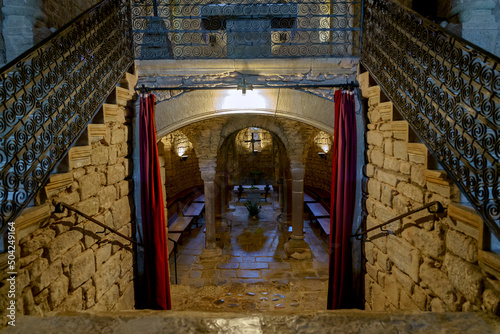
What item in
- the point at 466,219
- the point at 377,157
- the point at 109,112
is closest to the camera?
the point at 466,219

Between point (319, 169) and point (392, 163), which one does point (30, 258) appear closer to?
point (392, 163)

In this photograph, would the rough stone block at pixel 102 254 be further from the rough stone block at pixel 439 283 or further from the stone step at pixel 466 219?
the stone step at pixel 466 219

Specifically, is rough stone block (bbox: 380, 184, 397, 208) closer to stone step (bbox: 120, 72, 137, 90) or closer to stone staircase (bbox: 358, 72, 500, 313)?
stone staircase (bbox: 358, 72, 500, 313)

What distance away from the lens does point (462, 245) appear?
2281 millimetres

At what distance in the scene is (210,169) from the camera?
307 inches

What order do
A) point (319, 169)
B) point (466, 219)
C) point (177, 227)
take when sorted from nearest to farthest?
1. point (466, 219)
2. point (177, 227)
3. point (319, 169)

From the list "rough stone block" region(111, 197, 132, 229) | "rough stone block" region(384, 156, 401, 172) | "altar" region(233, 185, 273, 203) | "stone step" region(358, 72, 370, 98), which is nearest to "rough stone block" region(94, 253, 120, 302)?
"rough stone block" region(111, 197, 132, 229)

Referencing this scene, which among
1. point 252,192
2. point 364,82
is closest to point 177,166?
point 252,192

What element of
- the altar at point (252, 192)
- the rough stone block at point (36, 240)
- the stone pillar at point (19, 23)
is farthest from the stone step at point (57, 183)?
the altar at point (252, 192)

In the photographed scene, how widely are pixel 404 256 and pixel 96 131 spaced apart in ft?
11.8

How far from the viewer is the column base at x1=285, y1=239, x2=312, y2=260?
7.38 m

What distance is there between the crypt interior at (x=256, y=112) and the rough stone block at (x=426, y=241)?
0.06 feet

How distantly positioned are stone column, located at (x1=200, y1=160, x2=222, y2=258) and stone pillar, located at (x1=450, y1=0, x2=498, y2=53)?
5757mm

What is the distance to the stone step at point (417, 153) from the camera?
2.68 metres
